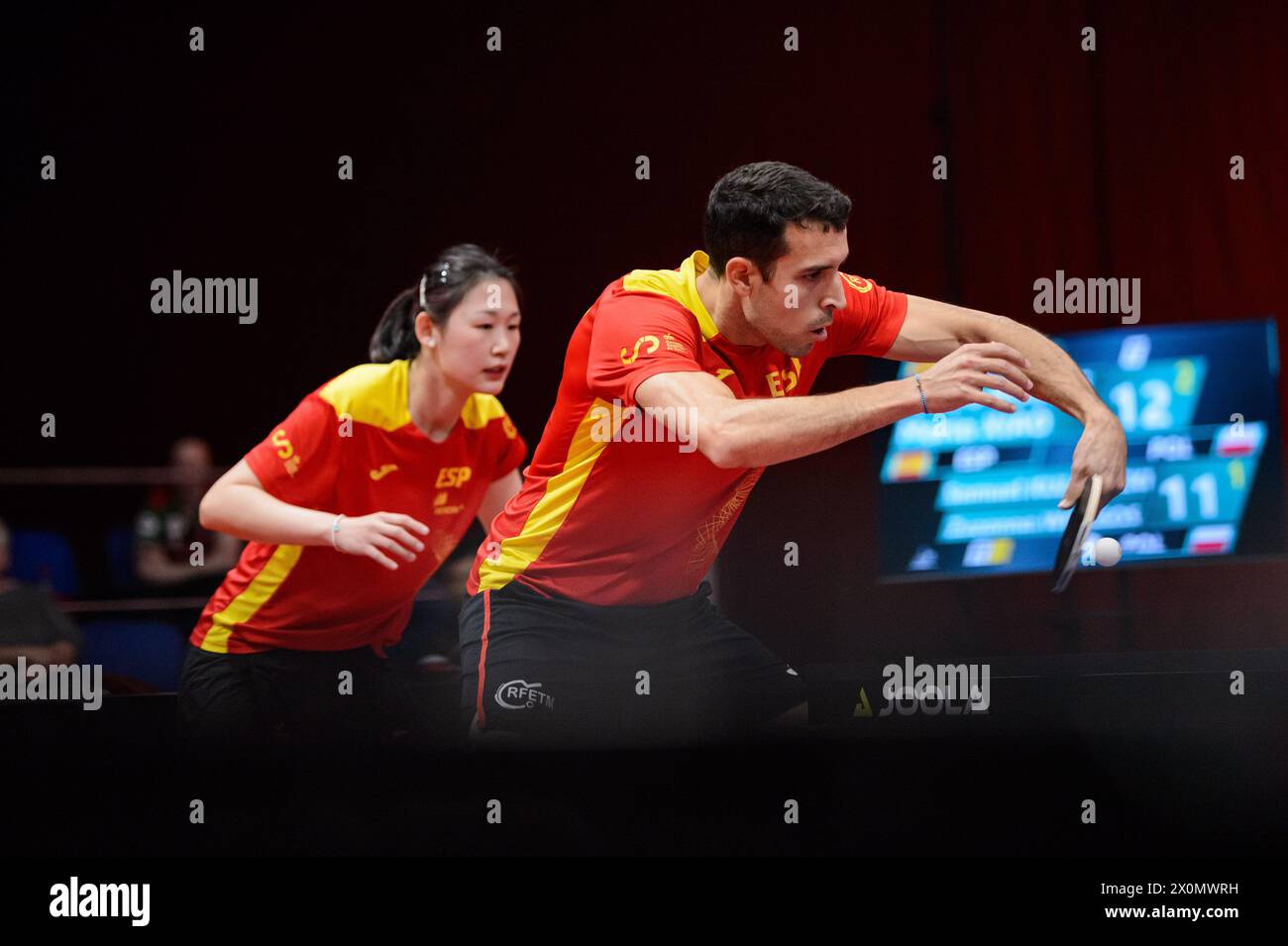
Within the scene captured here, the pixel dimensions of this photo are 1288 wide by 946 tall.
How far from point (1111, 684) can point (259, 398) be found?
3.93m

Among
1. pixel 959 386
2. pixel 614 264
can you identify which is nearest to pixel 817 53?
pixel 614 264

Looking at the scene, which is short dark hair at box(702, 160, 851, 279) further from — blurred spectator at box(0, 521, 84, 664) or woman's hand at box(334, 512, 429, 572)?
blurred spectator at box(0, 521, 84, 664)

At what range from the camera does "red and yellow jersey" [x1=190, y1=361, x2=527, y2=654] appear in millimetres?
2783

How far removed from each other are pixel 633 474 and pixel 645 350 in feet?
0.95

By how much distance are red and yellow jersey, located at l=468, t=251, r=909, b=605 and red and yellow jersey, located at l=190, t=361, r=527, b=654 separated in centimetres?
40

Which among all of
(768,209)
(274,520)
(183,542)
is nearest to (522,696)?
(274,520)

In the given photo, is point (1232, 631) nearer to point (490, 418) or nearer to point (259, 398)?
point (490, 418)

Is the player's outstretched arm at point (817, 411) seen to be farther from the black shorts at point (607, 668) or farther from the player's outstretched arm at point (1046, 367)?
the black shorts at point (607, 668)

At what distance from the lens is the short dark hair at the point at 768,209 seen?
222 cm

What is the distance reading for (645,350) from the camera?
2.14 metres

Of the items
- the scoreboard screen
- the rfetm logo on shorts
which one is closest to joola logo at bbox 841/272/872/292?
the rfetm logo on shorts

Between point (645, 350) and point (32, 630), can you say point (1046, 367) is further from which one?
point (32, 630)

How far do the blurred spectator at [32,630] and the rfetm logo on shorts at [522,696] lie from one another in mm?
1548
